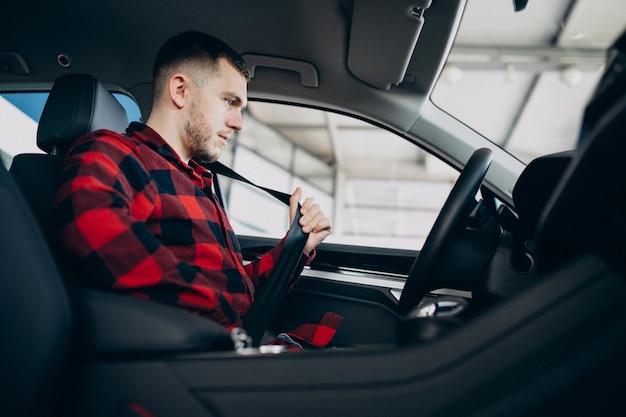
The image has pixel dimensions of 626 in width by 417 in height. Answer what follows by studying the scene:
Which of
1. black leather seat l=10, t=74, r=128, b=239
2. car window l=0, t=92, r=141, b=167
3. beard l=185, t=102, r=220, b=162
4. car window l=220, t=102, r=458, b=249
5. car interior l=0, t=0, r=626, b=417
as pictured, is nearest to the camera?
car interior l=0, t=0, r=626, b=417

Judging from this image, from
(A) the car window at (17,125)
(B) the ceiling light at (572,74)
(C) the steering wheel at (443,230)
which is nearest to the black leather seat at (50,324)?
(C) the steering wheel at (443,230)

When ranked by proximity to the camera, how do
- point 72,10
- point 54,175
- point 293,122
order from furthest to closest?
point 293,122 → point 72,10 → point 54,175

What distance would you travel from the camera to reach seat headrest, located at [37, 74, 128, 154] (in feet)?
→ 3.65

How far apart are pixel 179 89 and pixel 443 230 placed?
3.03ft

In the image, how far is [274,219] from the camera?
8.62 m

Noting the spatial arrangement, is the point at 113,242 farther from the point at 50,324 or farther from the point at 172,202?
the point at 172,202

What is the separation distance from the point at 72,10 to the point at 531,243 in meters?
1.59

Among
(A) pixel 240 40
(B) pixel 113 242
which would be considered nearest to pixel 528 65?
(A) pixel 240 40

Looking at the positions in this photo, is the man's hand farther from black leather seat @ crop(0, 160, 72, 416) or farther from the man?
black leather seat @ crop(0, 160, 72, 416)

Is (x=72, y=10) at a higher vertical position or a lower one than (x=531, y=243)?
higher

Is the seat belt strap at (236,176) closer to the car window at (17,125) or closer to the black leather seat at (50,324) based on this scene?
the black leather seat at (50,324)

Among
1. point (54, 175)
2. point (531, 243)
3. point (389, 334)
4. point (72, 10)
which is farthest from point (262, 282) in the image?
point (72, 10)

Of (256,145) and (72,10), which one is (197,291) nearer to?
(72,10)

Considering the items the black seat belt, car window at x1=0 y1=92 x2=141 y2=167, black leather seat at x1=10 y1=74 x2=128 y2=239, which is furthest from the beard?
car window at x1=0 y1=92 x2=141 y2=167
